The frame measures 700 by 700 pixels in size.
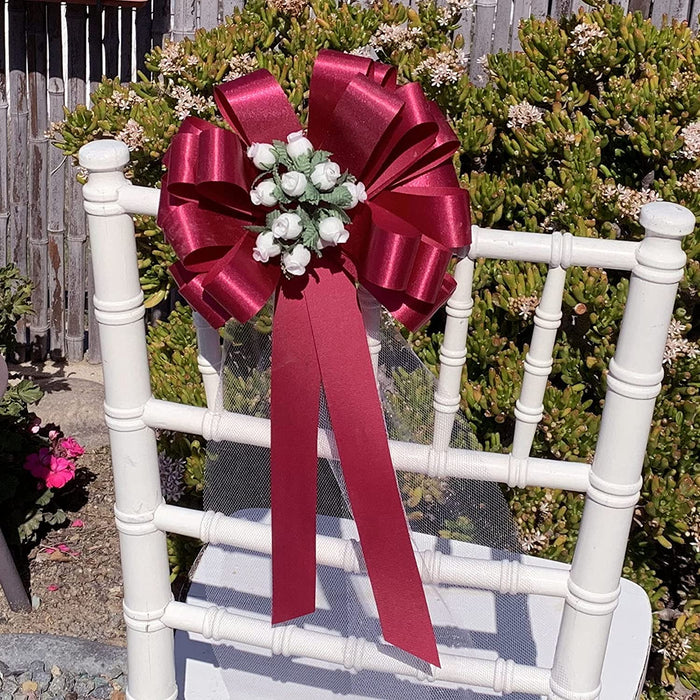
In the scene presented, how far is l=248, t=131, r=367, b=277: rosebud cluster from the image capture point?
914mm

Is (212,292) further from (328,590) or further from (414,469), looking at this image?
(328,590)

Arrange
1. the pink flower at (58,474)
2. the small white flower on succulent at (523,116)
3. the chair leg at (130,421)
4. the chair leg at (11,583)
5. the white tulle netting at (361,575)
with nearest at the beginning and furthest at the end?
the chair leg at (130,421) → the white tulle netting at (361,575) → the small white flower on succulent at (523,116) → the chair leg at (11,583) → the pink flower at (58,474)

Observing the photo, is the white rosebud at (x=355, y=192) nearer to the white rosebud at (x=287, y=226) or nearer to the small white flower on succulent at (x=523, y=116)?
the white rosebud at (x=287, y=226)

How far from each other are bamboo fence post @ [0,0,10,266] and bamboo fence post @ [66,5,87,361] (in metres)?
0.22

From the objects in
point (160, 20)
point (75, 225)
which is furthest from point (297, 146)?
point (75, 225)

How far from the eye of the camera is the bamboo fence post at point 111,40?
10.4 feet

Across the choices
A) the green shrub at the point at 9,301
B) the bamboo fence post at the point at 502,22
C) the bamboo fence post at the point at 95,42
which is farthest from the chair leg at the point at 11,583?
the bamboo fence post at the point at 502,22

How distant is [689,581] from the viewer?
2035 mm

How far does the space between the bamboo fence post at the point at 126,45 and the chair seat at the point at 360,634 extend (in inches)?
87.3

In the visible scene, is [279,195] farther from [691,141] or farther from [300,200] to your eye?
[691,141]

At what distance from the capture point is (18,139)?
334cm

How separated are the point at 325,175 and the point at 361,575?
20.9 inches

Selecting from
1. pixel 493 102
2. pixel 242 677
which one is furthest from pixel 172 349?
pixel 242 677

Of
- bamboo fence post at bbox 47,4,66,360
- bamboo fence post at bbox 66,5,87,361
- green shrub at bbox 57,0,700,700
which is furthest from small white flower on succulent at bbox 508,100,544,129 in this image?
bamboo fence post at bbox 47,4,66,360
